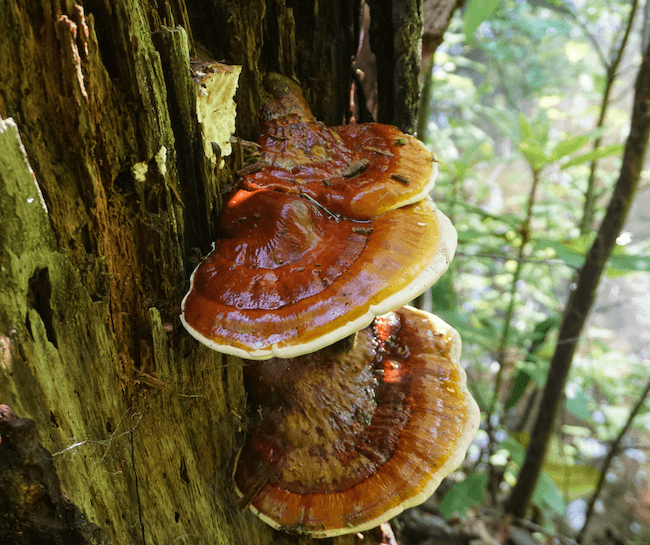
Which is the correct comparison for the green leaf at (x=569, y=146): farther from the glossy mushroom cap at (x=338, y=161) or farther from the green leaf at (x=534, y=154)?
the glossy mushroom cap at (x=338, y=161)

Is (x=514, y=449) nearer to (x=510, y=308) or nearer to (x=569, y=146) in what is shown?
(x=510, y=308)

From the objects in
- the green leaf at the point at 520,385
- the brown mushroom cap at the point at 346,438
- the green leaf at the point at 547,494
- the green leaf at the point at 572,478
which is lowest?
the green leaf at the point at 572,478

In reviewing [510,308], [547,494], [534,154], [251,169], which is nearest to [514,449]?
[547,494]

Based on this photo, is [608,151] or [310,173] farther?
[608,151]

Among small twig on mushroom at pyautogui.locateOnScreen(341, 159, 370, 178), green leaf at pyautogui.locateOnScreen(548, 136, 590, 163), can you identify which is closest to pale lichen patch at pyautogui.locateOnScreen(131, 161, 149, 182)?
small twig on mushroom at pyautogui.locateOnScreen(341, 159, 370, 178)

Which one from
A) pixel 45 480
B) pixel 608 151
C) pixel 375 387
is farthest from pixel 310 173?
pixel 608 151

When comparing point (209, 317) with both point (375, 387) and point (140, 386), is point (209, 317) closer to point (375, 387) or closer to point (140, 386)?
point (140, 386)

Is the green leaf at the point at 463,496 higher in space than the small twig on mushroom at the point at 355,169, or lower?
lower

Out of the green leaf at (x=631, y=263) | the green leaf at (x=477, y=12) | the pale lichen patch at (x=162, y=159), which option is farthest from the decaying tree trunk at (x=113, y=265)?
the green leaf at (x=631, y=263)
